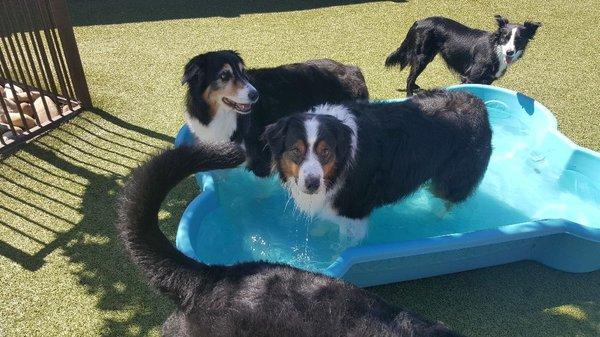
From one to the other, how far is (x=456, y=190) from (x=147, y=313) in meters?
2.75

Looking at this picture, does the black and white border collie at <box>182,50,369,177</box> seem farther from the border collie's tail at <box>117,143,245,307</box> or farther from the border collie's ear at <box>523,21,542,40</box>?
the border collie's ear at <box>523,21,542,40</box>

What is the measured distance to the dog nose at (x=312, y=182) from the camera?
118 inches

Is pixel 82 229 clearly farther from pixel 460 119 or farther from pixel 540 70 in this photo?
pixel 540 70

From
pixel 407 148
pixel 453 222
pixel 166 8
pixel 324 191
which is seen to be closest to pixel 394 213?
pixel 453 222

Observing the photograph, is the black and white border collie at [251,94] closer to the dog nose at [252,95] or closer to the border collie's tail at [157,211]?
the dog nose at [252,95]

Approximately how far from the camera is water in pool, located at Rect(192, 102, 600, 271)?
394 centimetres

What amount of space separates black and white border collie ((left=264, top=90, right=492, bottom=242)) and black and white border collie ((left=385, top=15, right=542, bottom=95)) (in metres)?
2.10

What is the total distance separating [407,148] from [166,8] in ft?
23.6

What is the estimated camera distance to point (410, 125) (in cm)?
354

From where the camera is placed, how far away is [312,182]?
300cm

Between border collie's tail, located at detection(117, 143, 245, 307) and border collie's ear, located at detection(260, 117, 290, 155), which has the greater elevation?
border collie's tail, located at detection(117, 143, 245, 307)

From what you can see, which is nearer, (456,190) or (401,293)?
(401,293)

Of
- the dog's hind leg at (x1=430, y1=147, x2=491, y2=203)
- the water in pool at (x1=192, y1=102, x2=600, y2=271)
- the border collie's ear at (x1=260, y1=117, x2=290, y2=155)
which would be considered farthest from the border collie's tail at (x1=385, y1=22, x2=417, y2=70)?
the border collie's ear at (x1=260, y1=117, x2=290, y2=155)

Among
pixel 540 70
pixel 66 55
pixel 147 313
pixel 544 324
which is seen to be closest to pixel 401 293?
pixel 544 324
